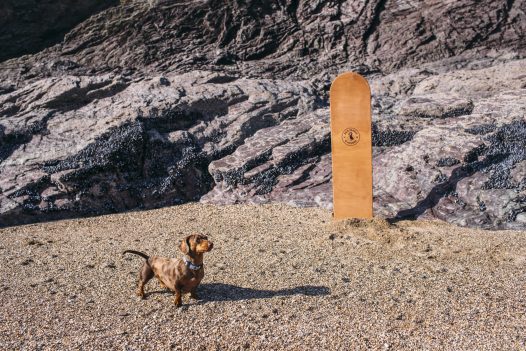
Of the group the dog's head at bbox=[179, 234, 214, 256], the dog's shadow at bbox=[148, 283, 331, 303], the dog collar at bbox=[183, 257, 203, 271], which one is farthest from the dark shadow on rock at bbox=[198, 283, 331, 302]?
the dog's head at bbox=[179, 234, 214, 256]

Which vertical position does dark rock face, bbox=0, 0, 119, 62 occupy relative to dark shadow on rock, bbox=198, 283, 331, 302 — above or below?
above

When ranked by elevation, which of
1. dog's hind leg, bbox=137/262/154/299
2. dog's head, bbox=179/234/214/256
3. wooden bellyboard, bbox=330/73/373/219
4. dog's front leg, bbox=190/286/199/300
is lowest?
dog's front leg, bbox=190/286/199/300

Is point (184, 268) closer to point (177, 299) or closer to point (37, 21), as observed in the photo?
point (177, 299)

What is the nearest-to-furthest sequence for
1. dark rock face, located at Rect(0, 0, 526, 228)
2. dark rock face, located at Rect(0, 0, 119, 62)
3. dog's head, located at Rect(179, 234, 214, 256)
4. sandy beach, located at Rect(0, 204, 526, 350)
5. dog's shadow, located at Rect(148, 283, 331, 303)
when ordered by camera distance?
sandy beach, located at Rect(0, 204, 526, 350), dog's head, located at Rect(179, 234, 214, 256), dog's shadow, located at Rect(148, 283, 331, 303), dark rock face, located at Rect(0, 0, 526, 228), dark rock face, located at Rect(0, 0, 119, 62)

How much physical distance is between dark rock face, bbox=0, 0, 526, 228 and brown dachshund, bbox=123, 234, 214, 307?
4213 mm

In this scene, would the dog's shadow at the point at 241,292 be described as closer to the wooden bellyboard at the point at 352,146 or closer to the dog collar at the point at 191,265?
the dog collar at the point at 191,265

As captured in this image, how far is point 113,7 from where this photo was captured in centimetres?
1348

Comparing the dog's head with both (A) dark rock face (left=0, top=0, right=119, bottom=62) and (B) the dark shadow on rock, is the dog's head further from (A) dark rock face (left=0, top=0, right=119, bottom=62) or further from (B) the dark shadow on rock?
(A) dark rock face (left=0, top=0, right=119, bottom=62)

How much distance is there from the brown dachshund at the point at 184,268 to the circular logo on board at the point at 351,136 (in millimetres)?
3714

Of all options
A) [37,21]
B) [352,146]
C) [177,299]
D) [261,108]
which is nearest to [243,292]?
[177,299]

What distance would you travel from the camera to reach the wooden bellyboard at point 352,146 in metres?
7.60

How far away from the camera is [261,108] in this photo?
1069cm

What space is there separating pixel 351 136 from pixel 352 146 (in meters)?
0.16

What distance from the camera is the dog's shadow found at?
5.08 metres
